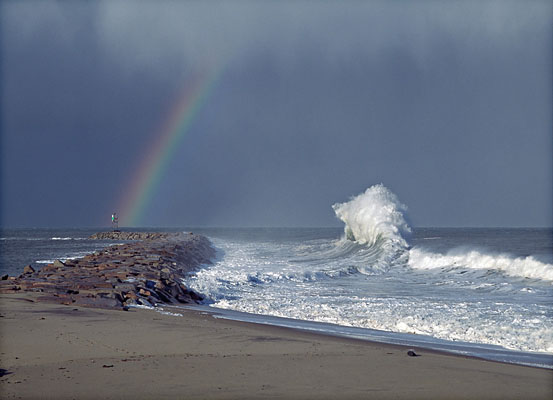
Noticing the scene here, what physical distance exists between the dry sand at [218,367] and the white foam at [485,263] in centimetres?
1188

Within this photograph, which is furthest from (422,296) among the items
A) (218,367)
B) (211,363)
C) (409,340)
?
(218,367)

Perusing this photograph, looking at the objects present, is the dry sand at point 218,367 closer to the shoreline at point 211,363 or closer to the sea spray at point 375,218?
the shoreline at point 211,363

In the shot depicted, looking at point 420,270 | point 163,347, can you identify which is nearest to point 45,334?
point 163,347

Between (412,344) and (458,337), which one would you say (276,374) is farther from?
(458,337)

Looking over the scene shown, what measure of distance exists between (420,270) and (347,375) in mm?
17178

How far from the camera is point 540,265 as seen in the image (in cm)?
1731

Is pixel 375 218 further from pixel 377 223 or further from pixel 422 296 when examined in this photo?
pixel 422 296

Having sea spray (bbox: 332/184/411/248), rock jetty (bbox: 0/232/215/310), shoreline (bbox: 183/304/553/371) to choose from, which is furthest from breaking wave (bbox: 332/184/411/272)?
shoreline (bbox: 183/304/553/371)

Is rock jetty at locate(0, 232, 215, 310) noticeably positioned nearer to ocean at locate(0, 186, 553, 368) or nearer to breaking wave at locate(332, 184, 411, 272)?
ocean at locate(0, 186, 553, 368)

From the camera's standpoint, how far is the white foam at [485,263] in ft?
Result: 56.7

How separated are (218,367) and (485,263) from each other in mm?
17688

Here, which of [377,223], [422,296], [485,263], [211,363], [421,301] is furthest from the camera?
[377,223]

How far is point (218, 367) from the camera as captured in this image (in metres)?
5.41

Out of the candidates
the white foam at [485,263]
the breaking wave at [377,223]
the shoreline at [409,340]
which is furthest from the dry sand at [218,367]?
the breaking wave at [377,223]
